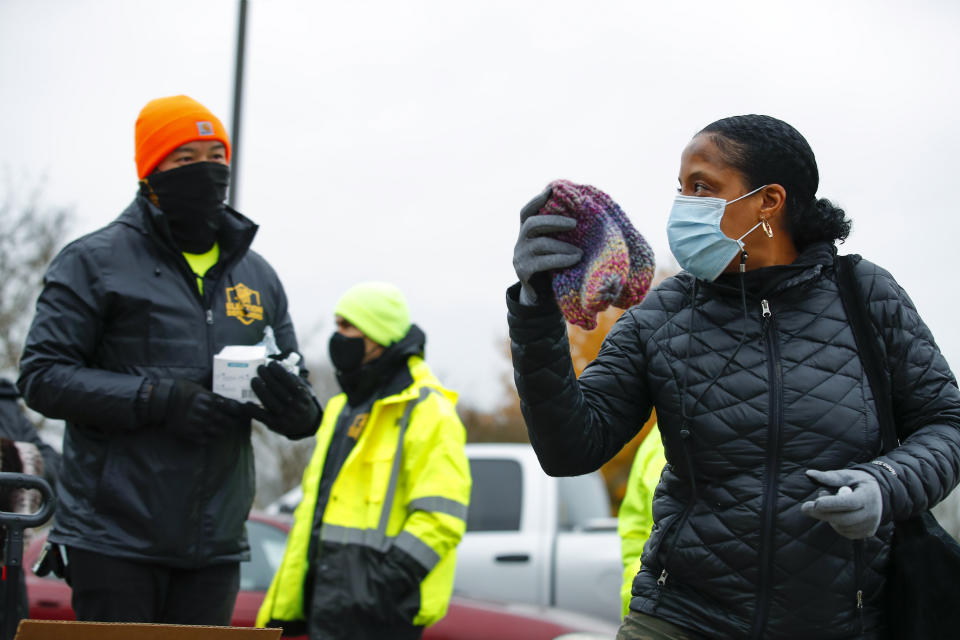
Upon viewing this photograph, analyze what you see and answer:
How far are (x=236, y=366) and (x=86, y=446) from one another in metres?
0.52

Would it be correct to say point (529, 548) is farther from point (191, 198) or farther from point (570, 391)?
point (570, 391)

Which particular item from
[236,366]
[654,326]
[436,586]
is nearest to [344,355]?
[436,586]

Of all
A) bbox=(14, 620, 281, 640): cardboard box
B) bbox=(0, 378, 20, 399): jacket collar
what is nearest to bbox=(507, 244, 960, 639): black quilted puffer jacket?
bbox=(14, 620, 281, 640): cardboard box

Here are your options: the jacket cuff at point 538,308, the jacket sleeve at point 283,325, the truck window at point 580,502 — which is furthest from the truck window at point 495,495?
the jacket cuff at point 538,308

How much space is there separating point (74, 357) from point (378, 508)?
1.49m

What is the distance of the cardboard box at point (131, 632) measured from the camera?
216cm

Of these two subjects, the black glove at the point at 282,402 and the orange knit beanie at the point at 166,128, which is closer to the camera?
the black glove at the point at 282,402

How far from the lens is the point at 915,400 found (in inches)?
95.3

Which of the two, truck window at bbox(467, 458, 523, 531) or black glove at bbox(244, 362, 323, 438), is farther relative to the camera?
truck window at bbox(467, 458, 523, 531)

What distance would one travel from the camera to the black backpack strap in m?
2.40

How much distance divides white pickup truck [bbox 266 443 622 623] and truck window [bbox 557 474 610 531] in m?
0.19

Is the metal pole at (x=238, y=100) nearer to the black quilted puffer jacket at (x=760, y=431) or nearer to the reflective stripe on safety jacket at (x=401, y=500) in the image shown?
the reflective stripe on safety jacket at (x=401, y=500)

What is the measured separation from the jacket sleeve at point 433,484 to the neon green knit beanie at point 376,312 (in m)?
0.40

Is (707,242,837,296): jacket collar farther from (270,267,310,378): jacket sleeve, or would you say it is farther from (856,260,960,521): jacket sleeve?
(270,267,310,378): jacket sleeve
